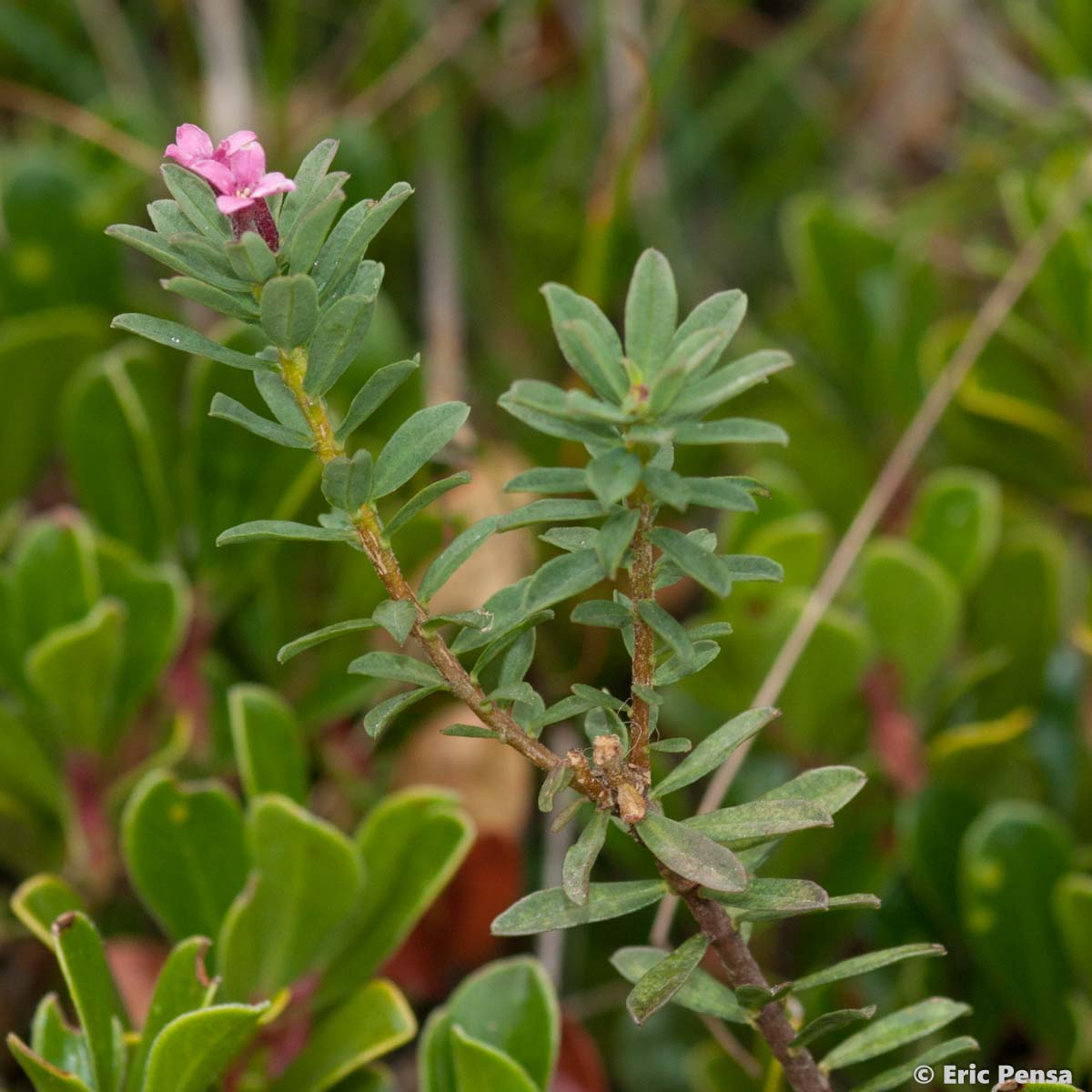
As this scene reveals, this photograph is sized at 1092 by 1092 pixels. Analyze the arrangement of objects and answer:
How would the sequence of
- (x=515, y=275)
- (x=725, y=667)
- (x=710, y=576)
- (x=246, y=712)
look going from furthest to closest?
(x=515, y=275) → (x=725, y=667) → (x=246, y=712) → (x=710, y=576)

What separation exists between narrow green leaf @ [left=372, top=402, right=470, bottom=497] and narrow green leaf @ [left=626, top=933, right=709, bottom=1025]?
0.31m

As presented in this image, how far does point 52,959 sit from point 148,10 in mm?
1928

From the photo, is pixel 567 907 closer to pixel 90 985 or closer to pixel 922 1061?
pixel 922 1061

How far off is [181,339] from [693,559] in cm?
29

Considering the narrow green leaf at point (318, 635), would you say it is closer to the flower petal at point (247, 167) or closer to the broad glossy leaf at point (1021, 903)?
the flower petal at point (247, 167)

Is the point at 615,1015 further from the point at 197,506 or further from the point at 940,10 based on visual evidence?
the point at 940,10

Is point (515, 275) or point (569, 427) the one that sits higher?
point (515, 275)

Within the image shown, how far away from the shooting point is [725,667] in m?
1.36

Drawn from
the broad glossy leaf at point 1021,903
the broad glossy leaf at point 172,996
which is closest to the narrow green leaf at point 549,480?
the broad glossy leaf at point 172,996

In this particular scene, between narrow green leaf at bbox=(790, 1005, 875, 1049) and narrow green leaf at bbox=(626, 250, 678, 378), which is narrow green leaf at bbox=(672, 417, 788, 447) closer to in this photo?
narrow green leaf at bbox=(626, 250, 678, 378)

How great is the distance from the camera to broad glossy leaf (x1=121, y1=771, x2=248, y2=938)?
1077mm

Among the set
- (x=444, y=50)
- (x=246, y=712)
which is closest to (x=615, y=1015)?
(x=246, y=712)

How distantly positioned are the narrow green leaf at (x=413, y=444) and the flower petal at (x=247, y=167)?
5.9 inches

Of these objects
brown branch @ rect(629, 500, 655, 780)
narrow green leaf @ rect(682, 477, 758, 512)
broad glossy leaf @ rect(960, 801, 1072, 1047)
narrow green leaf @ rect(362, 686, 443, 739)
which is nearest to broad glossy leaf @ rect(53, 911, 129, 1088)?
narrow green leaf @ rect(362, 686, 443, 739)
